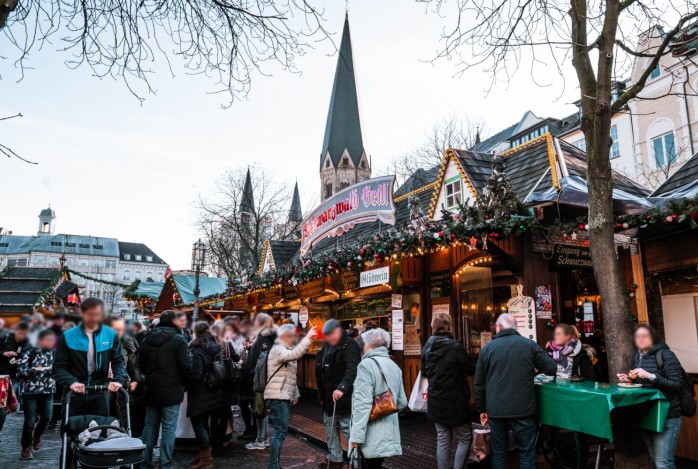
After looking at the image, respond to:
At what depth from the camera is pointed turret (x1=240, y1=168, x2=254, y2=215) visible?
32.5 m

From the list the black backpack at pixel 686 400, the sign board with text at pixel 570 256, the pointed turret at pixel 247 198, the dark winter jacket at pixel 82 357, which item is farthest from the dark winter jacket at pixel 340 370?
the pointed turret at pixel 247 198

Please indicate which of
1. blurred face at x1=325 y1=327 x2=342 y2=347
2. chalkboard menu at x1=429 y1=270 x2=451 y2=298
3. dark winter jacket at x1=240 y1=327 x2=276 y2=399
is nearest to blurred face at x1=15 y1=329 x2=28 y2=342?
dark winter jacket at x1=240 y1=327 x2=276 y2=399

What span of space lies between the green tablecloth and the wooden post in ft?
11.4

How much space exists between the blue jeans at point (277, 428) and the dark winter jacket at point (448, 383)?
1.83 meters

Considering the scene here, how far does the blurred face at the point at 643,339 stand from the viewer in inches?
196

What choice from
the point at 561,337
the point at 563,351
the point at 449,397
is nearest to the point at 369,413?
the point at 449,397

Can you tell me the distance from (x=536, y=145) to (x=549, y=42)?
5.16 meters

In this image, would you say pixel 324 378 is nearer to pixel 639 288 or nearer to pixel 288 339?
pixel 288 339

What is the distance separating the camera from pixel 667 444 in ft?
15.6

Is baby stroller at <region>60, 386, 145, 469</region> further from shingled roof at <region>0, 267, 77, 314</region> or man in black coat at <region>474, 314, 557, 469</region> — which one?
shingled roof at <region>0, 267, 77, 314</region>

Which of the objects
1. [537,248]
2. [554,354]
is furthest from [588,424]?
[537,248]

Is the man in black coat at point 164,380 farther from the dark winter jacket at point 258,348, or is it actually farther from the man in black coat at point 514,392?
the man in black coat at point 514,392

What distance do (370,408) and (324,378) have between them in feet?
6.23

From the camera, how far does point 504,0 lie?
6414 mm
